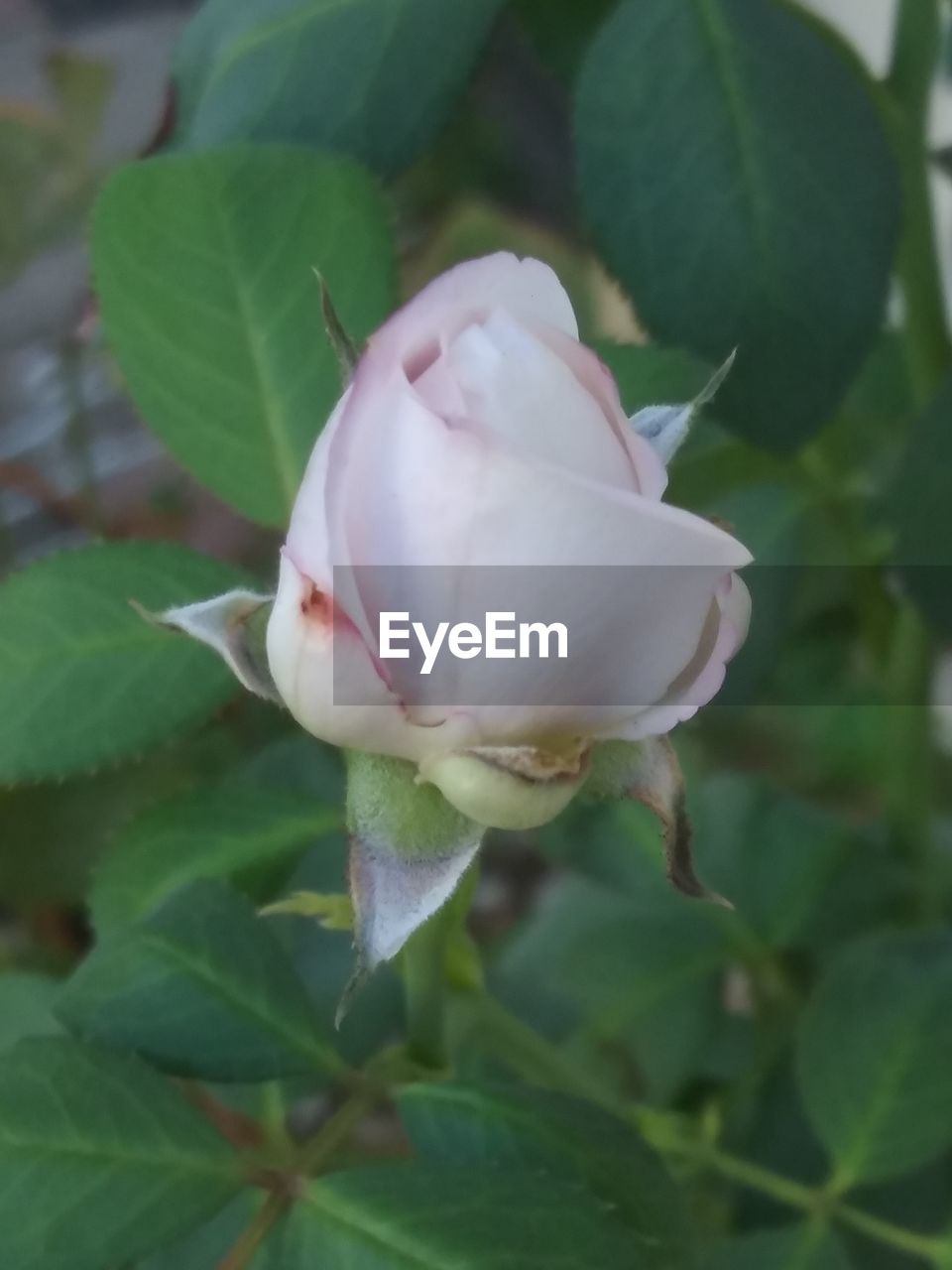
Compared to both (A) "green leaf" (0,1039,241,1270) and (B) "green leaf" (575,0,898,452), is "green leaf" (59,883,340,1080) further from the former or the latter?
(B) "green leaf" (575,0,898,452)

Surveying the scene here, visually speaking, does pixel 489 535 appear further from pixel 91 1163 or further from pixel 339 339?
pixel 91 1163

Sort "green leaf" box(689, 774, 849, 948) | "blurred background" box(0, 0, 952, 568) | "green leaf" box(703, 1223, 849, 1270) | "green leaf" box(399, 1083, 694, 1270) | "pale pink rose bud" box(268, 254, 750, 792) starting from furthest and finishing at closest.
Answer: "blurred background" box(0, 0, 952, 568) → "green leaf" box(689, 774, 849, 948) → "green leaf" box(703, 1223, 849, 1270) → "green leaf" box(399, 1083, 694, 1270) → "pale pink rose bud" box(268, 254, 750, 792)

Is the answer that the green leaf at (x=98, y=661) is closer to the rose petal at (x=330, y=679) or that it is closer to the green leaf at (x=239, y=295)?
the green leaf at (x=239, y=295)

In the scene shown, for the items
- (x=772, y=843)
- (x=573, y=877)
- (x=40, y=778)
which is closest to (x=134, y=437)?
(x=573, y=877)

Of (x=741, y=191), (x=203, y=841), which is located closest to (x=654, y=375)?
(x=741, y=191)

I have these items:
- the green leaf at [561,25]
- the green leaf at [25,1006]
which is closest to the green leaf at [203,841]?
the green leaf at [25,1006]

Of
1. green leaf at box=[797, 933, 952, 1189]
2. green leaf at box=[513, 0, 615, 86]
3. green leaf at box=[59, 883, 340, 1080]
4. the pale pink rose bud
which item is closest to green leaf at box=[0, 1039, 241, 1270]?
green leaf at box=[59, 883, 340, 1080]
